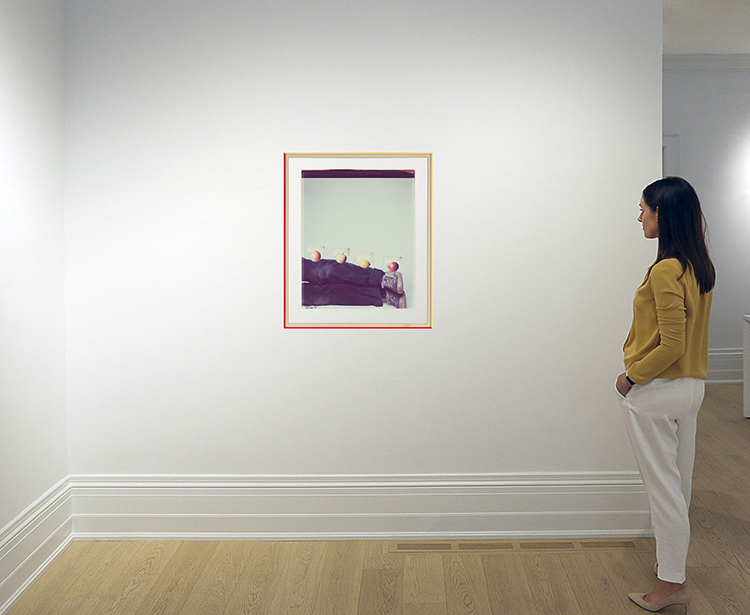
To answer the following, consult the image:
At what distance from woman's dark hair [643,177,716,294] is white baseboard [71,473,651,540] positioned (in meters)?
1.15

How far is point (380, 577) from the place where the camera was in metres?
2.48

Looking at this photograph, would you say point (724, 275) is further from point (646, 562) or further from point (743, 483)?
point (646, 562)

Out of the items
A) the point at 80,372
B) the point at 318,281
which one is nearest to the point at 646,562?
the point at 318,281

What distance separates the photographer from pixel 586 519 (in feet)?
9.23

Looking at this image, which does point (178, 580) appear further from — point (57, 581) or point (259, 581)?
point (57, 581)

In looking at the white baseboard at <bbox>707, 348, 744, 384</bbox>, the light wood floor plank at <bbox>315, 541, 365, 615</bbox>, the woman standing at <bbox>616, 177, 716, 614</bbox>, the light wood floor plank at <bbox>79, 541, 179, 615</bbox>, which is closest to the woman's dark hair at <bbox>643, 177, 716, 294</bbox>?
the woman standing at <bbox>616, 177, 716, 614</bbox>

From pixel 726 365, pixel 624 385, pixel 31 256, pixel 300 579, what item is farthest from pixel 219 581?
pixel 726 365

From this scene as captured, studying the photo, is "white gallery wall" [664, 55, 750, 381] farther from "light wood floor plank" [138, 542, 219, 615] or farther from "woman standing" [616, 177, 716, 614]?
"light wood floor plank" [138, 542, 219, 615]

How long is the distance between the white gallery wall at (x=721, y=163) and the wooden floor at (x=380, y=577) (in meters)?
3.63

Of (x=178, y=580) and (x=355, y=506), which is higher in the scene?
(x=355, y=506)

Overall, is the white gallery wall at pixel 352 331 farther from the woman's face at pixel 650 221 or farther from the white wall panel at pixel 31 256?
the woman's face at pixel 650 221

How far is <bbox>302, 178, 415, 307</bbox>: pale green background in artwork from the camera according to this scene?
2754mm

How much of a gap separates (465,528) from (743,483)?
1.82 meters

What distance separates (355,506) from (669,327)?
1594 mm
